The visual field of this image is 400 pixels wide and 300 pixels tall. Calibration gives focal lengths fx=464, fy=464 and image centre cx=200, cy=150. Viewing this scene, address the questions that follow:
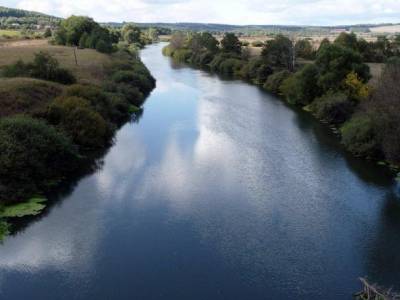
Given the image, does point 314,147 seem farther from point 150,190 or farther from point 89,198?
point 89,198

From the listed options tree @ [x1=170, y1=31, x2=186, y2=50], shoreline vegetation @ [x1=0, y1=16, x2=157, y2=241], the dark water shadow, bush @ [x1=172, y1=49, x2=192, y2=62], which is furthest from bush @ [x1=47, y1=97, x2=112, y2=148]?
tree @ [x1=170, y1=31, x2=186, y2=50]

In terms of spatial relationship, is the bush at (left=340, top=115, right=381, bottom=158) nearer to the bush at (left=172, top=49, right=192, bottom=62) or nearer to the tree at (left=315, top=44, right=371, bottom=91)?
the tree at (left=315, top=44, right=371, bottom=91)

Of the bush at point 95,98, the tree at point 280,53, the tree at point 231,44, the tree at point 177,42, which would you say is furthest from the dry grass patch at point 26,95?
the tree at point 177,42

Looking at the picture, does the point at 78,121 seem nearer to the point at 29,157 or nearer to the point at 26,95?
the point at 26,95

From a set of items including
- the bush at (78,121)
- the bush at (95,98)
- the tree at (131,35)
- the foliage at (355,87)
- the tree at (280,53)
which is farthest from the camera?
the tree at (131,35)

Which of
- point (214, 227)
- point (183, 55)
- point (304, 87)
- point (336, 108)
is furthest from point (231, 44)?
point (214, 227)

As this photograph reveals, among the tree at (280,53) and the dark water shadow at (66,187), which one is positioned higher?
the tree at (280,53)

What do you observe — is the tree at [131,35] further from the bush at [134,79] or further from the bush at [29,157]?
the bush at [29,157]
